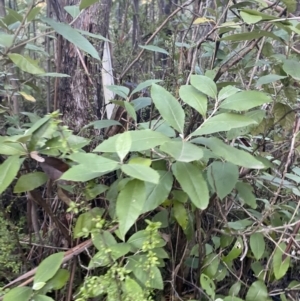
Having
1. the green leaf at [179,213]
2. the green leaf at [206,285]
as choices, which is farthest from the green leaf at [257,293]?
the green leaf at [179,213]

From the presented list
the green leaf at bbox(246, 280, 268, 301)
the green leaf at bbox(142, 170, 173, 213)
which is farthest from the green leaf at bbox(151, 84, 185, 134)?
the green leaf at bbox(246, 280, 268, 301)

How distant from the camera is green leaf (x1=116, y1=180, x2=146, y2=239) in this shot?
0.53 meters

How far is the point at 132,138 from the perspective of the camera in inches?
23.1

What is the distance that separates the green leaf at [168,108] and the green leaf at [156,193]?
109 millimetres

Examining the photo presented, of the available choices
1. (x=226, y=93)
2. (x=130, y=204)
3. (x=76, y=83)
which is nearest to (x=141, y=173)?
(x=130, y=204)

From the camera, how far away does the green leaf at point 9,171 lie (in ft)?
1.92

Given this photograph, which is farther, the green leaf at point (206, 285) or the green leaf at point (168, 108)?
the green leaf at point (206, 285)

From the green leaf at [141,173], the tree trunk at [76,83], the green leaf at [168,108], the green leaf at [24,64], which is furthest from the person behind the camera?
the tree trunk at [76,83]

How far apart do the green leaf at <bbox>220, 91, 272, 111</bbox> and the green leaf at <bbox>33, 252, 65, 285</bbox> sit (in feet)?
1.41

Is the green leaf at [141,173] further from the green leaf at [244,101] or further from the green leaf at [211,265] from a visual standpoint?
the green leaf at [211,265]

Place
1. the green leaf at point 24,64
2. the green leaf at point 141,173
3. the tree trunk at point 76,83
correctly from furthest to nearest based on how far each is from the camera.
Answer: the tree trunk at point 76,83 < the green leaf at point 24,64 < the green leaf at point 141,173

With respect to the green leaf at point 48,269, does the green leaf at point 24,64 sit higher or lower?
higher

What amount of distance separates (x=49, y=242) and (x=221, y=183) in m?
0.53

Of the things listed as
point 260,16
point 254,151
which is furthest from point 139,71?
point 260,16
